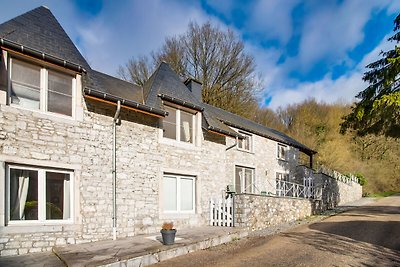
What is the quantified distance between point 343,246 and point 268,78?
23.1 metres

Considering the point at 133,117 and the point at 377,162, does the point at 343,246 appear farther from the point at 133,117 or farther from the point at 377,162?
the point at 377,162

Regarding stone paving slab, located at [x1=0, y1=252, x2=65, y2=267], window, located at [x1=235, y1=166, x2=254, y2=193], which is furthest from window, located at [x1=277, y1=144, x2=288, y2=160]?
stone paving slab, located at [x1=0, y1=252, x2=65, y2=267]

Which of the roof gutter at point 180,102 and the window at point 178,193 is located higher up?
the roof gutter at point 180,102

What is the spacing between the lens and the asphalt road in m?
6.99

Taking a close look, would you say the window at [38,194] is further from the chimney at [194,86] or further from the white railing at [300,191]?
the white railing at [300,191]

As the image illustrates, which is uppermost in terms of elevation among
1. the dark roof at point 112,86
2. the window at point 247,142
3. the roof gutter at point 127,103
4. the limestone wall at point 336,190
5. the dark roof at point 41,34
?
the dark roof at point 41,34

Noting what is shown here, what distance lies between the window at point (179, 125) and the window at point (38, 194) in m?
4.07

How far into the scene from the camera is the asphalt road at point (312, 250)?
22.9 ft

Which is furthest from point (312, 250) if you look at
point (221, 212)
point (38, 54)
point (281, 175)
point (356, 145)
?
point (356, 145)

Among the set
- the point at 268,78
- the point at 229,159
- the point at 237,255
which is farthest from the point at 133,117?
the point at 268,78

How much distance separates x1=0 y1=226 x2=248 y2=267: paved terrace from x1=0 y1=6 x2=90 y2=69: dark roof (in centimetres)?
531

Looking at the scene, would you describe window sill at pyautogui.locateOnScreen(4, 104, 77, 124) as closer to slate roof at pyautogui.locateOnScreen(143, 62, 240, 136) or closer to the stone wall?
slate roof at pyautogui.locateOnScreen(143, 62, 240, 136)

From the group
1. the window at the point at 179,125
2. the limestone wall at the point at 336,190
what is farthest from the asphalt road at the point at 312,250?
the limestone wall at the point at 336,190

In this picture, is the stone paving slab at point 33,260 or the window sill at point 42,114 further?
the window sill at point 42,114
